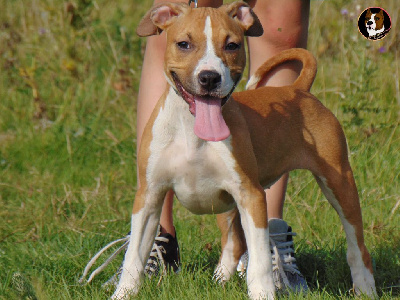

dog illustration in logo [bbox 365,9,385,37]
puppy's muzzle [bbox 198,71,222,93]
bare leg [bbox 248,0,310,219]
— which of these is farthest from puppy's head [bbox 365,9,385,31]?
puppy's muzzle [bbox 198,71,222,93]

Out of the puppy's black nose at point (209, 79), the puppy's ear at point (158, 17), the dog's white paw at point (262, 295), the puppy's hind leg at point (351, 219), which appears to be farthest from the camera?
the puppy's hind leg at point (351, 219)

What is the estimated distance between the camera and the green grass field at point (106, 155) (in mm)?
3883

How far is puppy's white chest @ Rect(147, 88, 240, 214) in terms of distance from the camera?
10.7ft

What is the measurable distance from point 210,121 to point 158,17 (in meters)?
0.65

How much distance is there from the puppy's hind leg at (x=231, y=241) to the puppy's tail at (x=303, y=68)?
752mm

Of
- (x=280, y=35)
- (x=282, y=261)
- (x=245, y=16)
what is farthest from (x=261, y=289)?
(x=280, y=35)

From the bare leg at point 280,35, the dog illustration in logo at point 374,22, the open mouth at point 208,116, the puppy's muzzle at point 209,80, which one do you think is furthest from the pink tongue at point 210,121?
the dog illustration in logo at point 374,22

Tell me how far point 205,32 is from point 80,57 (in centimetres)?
383

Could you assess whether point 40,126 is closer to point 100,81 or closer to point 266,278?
point 100,81

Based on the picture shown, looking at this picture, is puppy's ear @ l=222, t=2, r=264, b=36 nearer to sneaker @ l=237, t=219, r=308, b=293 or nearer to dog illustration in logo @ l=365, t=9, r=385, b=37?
sneaker @ l=237, t=219, r=308, b=293

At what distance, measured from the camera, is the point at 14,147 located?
5734 millimetres

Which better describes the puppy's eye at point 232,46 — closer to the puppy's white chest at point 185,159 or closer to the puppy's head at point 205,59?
the puppy's head at point 205,59

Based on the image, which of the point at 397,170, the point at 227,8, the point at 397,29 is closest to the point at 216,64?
the point at 227,8

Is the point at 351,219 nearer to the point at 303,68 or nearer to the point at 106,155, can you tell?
the point at 303,68
